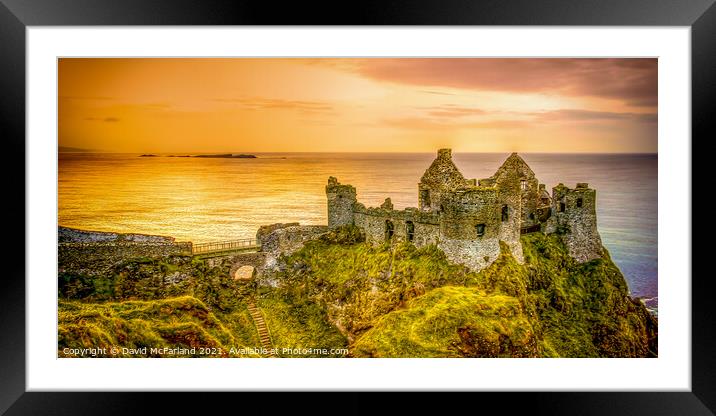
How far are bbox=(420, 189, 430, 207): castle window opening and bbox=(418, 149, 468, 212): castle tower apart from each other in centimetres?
8

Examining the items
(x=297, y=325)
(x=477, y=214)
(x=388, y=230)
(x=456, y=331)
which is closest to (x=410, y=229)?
(x=388, y=230)

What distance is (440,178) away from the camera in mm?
18641

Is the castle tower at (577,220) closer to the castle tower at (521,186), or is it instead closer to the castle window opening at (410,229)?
the castle tower at (521,186)

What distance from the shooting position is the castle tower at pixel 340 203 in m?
19.5

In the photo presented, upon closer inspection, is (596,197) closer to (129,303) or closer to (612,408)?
(612,408)

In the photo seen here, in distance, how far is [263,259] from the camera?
19250 millimetres

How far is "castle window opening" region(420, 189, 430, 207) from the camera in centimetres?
1892

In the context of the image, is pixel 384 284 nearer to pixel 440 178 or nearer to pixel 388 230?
pixel 388 230

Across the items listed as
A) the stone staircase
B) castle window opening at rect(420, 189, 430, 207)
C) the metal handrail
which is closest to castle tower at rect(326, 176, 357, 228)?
castle window opening at rect(420, 189, 430, 207)

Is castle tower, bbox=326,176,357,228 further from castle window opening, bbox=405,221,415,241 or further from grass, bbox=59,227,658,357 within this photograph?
castle window opening, bbox=405,221,415,241

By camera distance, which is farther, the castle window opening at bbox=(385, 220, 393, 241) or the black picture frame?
the castle window opening at bbox=(385, 220, 393, 241)
